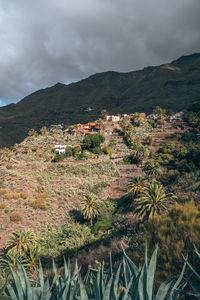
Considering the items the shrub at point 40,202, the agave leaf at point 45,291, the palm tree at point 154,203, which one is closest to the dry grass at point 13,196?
the shrub at point 40,202

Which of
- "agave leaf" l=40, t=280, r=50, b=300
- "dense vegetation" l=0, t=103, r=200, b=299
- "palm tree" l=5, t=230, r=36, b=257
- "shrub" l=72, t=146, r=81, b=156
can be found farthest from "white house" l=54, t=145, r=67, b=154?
"agave leaf" l=40, t=280, r=50, b=300

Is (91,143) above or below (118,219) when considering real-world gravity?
above

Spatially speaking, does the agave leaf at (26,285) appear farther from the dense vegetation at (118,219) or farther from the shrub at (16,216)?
the shrub at (16,216)

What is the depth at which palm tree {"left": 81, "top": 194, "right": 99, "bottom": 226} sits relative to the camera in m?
25.1

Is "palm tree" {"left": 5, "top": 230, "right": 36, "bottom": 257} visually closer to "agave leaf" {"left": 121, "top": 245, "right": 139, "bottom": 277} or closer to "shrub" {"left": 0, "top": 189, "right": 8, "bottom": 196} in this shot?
"shrub" {"left": 0, "top": 189, "right": 8, "bottom": 196}

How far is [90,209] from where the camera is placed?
25.3 meters

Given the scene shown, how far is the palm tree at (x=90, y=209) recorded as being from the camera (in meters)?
25.1

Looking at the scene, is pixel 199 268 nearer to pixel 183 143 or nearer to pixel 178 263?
pixel 178 263

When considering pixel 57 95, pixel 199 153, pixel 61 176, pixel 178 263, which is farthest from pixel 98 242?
pixel 57 95

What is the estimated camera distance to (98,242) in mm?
19438

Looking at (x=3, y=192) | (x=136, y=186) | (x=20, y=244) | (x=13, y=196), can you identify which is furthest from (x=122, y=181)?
(x=20, y=244)

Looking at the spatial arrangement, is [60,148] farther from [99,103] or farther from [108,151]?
[99,103]

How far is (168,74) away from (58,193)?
622 ft

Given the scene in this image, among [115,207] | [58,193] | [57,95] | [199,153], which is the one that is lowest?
[115,207]
